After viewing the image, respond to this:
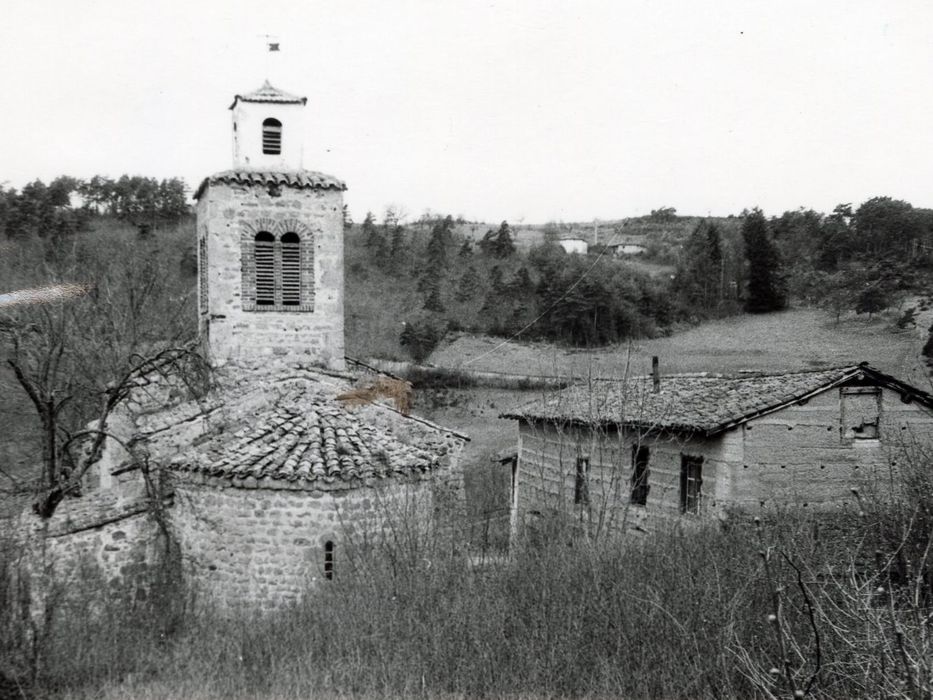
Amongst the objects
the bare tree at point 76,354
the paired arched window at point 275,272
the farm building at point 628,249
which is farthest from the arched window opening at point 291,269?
the farm building at point 628,249

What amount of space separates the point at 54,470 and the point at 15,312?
276 cm

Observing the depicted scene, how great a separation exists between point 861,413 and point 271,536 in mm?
11108

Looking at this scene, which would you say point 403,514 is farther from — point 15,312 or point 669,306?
point 669,306

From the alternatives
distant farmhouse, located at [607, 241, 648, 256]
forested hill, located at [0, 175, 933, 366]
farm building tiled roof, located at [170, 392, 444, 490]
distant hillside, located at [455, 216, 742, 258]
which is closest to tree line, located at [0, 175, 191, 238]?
forested hill, located at [0, 175, 933, 366]

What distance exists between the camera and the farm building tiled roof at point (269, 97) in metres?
15.2

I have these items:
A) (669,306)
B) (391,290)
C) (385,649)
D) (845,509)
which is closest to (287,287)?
(385,649)

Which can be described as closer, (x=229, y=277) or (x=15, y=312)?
(x=15, y=312)

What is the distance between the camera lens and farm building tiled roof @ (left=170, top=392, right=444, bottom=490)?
11539 millimetres

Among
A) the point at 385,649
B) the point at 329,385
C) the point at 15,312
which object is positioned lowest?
the point at 385,649

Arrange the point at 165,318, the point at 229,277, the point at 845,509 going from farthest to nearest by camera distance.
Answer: the point at 165,318 < the point at 229,277 < the point at 845,509

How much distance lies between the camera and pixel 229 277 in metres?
15.0

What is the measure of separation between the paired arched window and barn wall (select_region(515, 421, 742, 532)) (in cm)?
550

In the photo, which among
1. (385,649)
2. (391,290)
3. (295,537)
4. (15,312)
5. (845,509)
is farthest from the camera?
(391,290)

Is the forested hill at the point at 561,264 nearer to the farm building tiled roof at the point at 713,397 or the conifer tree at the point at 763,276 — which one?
the conifer tree at the point at 763,276
